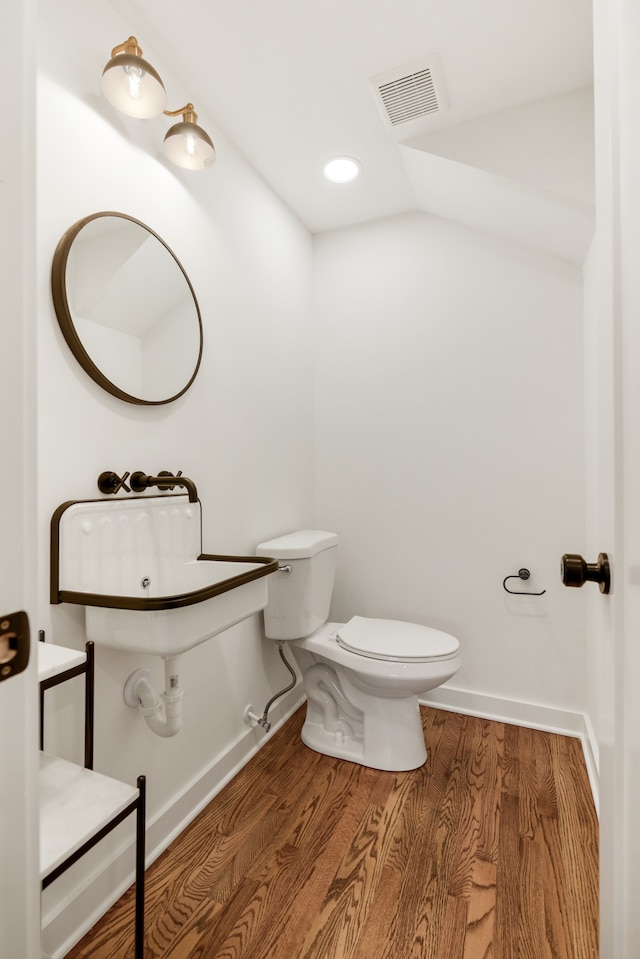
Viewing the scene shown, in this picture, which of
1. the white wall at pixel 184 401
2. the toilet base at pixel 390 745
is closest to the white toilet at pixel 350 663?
the toilet base at pixel 390 745

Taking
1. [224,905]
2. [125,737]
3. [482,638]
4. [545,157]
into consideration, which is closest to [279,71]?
[545,157]

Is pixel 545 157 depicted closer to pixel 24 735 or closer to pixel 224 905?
pixel 24 735

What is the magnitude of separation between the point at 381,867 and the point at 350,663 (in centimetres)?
61

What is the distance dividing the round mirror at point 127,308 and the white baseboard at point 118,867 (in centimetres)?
123

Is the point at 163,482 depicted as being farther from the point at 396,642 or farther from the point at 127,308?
the point at 396,642

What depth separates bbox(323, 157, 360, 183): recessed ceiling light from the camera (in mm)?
2029

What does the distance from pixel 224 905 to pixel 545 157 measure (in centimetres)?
256

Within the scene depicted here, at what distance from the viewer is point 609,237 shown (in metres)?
0.63

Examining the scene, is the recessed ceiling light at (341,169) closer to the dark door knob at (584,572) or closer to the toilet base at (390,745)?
the dark door knob at (584,572)

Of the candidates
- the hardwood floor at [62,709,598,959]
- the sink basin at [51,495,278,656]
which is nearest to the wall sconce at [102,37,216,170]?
the sink basin at [51,495,278,656]

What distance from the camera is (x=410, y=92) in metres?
1.68

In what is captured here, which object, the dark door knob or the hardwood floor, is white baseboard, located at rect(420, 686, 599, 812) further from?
the dark door knob

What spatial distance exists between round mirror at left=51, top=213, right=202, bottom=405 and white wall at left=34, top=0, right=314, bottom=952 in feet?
0.12

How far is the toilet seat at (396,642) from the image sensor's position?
5.76ft
